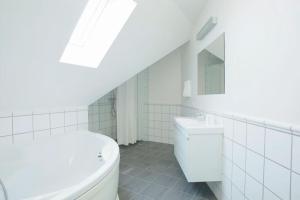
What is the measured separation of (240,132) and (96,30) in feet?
5.83

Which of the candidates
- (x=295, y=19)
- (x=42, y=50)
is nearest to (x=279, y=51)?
(x=295, y=19)

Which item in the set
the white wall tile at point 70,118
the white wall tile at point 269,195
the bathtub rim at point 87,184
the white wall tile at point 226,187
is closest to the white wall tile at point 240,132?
the white wall tile at point 269,195

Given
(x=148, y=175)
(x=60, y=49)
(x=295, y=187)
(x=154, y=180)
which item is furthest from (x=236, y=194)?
(x=60, y=49)

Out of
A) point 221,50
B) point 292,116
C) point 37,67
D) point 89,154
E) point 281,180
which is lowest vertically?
point 89,154

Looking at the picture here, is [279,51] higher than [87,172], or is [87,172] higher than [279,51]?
[279,51]

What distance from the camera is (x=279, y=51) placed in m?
1.00

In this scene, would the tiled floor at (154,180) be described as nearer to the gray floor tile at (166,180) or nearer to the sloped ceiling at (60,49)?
the gray floor tile at (166,180)

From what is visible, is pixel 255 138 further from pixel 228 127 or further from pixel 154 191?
pixel 154 191

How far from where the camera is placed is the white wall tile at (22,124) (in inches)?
65.0

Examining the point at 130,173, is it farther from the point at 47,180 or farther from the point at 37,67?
the point at 37,67

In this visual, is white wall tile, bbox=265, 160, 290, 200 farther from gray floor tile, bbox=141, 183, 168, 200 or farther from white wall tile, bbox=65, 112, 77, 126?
white wall tile, bbox=65, 112, 77, 126

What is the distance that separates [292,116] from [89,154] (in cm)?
196

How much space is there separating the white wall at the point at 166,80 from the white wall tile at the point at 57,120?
2.30 meters

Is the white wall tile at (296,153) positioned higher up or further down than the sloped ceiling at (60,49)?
further down
